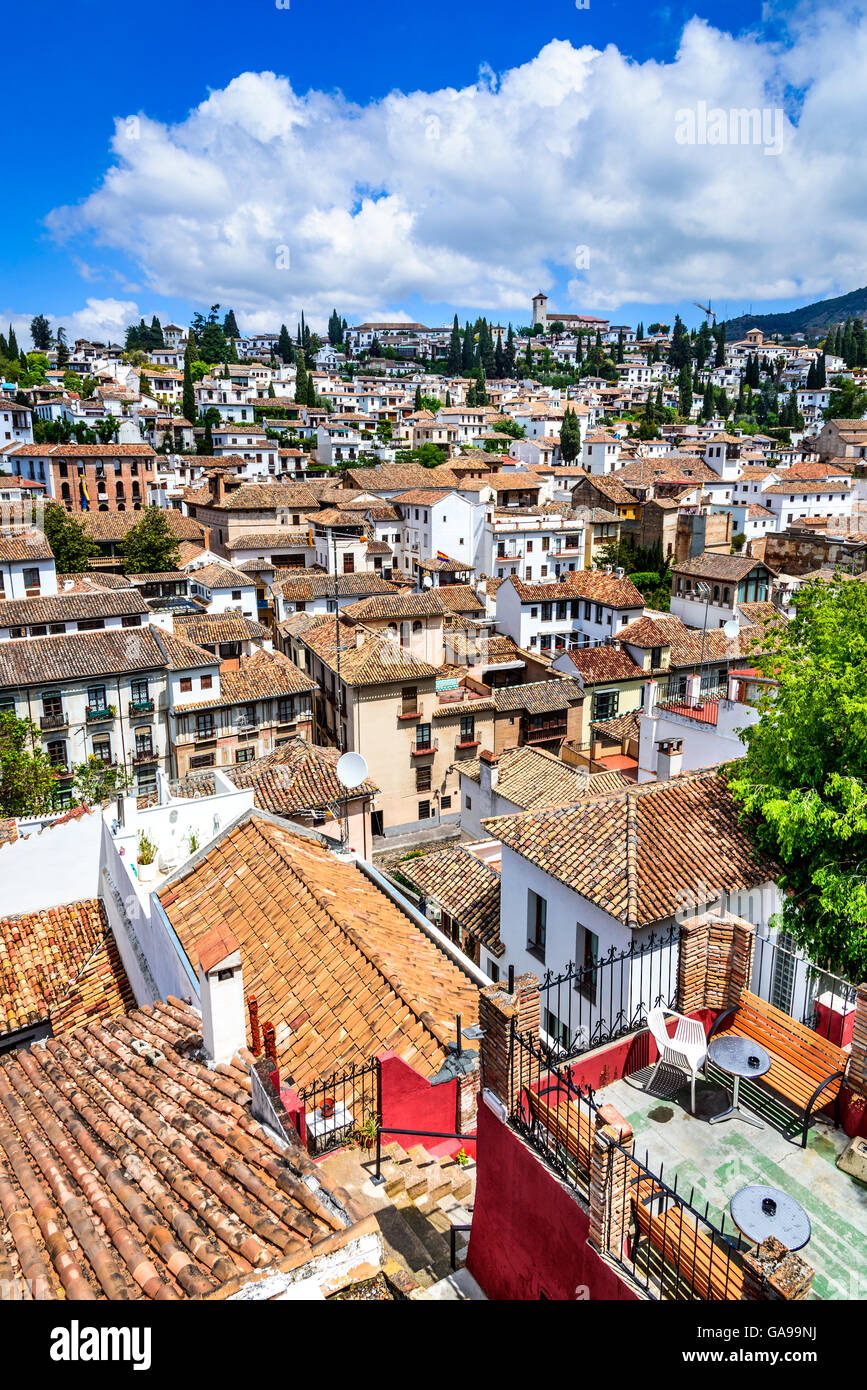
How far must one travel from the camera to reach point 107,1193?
20.3 ft

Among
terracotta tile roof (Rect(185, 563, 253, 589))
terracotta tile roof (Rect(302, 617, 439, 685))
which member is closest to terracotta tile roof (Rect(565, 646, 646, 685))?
Answer: terracotta tile roof (Rect(302, 617, 439, 685))

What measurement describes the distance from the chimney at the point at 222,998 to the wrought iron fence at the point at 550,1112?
8.55 feet

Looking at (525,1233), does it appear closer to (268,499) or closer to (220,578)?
(220,578)

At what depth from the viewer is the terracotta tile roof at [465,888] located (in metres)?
17.0

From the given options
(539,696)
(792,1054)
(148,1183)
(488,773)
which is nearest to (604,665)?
(539,696)

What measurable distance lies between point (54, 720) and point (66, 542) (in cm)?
2606

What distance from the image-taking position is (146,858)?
14.2m

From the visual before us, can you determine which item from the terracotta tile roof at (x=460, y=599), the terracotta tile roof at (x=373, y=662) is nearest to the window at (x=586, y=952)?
the terracotta tile roof at (x=373, y=662)

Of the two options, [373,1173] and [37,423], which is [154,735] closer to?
[373,1173]

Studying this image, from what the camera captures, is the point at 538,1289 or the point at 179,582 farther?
the point at 179,582

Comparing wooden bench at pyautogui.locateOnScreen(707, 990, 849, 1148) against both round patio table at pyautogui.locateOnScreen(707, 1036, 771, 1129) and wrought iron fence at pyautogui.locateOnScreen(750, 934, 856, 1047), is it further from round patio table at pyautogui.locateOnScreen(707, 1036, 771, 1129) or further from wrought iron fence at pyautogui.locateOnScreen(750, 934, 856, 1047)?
wrought iron fence at pyautogui.locateOnScreen(750, 934, 856, 1047)
